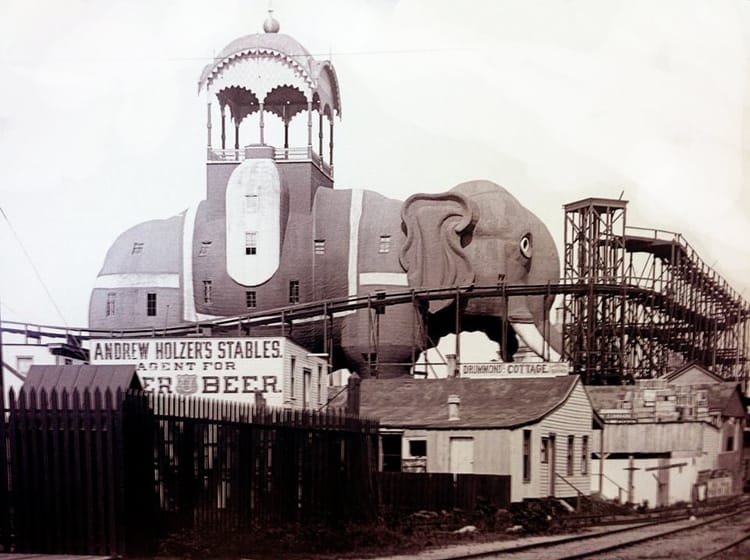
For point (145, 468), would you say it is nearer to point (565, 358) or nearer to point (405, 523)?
point (405, 523)

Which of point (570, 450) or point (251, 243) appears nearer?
point (251, 243)

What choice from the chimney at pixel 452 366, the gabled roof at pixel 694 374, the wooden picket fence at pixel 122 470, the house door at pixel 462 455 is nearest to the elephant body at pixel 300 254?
the chimney at pixel 452 366

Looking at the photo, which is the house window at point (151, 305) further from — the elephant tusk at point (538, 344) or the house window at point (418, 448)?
the elephant tusk at point (538, 344)

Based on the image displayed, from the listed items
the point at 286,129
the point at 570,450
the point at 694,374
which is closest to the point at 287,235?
the point at 286,129

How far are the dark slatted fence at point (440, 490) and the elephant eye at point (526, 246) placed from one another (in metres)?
1.52

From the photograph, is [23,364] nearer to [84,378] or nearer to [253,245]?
[84,378]

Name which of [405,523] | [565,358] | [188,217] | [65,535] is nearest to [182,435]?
[65,535]

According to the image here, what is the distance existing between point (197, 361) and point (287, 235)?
0.95 m

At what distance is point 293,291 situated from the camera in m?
7.27

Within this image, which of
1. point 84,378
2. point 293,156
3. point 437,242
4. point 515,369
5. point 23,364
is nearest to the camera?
point 84,378

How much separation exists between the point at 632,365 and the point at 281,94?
2815 millimetres

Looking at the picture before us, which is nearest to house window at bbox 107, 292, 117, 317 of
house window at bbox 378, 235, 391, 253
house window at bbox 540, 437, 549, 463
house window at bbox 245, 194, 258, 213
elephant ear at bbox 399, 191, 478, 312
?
house window at bbox 245, 194, 258, 213

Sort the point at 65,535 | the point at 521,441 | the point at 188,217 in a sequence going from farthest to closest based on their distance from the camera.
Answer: the point at 521,441 < the point at 188,217 < the point at 65,535

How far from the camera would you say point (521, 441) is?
25.7ft
